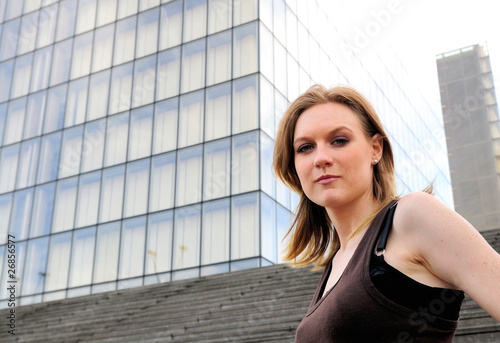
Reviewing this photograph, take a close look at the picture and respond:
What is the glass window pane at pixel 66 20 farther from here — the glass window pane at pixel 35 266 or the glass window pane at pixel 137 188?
A: the glass window pane at pixel 35 266

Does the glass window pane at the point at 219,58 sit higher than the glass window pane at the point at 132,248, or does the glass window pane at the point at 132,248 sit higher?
the glass window pane at the point at 219,58

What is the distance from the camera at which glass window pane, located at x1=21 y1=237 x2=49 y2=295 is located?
925 inches

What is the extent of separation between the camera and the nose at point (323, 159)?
4.94 feet

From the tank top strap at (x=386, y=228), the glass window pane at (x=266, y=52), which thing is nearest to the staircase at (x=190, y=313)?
the tank top strap at (x=386, y=228)

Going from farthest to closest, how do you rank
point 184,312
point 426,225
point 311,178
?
point 184,312 → point 311,178 → point 426,225

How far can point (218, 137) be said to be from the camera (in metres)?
21.3

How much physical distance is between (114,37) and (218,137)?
7577 mm

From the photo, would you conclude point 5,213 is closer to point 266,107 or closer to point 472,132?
point 266,107

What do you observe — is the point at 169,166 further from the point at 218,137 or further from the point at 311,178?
the point at 311,178

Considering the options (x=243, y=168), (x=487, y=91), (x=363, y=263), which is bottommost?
(x=363, y=263)

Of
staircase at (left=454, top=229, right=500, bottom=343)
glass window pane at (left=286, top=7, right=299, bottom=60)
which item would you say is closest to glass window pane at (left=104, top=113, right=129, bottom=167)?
glass window pane at (left=286, top=7, right=299, bottom=60)

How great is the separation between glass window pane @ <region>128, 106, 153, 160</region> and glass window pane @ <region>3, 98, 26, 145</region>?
6.07 m

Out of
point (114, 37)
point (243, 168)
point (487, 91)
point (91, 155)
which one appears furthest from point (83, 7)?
point (487, 91)

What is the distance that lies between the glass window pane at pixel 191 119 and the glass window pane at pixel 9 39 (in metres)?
10.4
